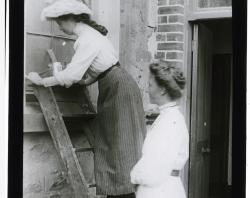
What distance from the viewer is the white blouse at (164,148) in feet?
7.81

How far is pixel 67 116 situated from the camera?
99.7 inches

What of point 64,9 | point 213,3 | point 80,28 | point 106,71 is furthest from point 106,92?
point 213,3

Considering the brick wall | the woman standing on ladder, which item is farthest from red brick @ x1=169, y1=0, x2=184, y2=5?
the woman standing on ladder

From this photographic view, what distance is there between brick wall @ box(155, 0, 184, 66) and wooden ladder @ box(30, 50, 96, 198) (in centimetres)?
45

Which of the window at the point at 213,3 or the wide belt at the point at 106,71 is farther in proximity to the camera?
the wide belt at the point at 106,71

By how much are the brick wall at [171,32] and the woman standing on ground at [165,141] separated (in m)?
0.05

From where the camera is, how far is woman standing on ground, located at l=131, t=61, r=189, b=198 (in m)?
2.38

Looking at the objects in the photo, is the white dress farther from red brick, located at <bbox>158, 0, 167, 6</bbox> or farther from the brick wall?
red brick, located at <bbox>158, 0, 167, 6</bbox>

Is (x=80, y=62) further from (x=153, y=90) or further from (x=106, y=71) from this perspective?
(x=153, y=90)

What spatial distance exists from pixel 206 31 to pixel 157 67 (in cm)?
28

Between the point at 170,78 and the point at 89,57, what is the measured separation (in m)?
0.42

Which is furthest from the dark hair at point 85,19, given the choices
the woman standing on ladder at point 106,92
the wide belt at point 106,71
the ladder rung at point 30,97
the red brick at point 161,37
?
the ladder rung at point 30,97

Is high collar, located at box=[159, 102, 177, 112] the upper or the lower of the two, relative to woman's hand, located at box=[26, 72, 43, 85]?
lower

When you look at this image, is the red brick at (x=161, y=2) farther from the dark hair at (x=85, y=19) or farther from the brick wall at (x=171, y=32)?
the dark hair at (x=85, y=19)
